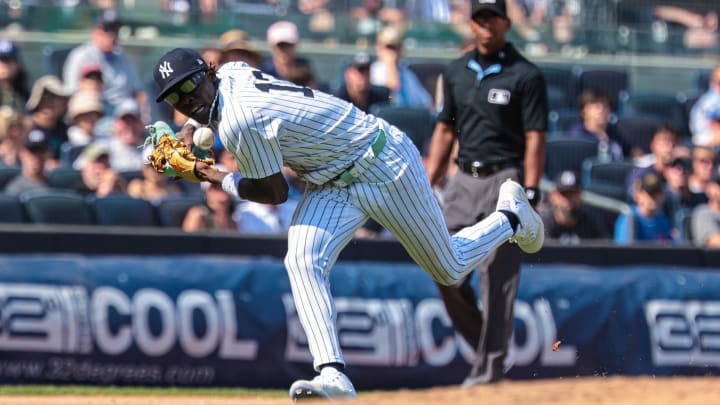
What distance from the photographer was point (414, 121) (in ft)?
39.8

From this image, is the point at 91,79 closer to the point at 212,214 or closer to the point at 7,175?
the point at 7,175

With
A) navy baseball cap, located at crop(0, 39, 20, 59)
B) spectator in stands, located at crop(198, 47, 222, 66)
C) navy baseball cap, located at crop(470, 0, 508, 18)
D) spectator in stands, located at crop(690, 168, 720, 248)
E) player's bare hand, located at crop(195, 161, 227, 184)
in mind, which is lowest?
spectator in stands, located at crop(690, 168, 720, 248)

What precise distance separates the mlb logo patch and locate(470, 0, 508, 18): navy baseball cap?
46 cm

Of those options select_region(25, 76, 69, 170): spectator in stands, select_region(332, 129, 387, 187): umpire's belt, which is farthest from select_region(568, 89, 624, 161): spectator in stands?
select_region(332, 129, 387, 187): umpire's belt

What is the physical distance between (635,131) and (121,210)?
5739 millimetres

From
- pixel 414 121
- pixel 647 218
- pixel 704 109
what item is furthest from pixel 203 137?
pixel 704 109

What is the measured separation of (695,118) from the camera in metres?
14.3

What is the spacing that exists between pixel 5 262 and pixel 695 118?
7.97 m

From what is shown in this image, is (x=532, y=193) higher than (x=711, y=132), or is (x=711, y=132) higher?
(x=532, y=193)

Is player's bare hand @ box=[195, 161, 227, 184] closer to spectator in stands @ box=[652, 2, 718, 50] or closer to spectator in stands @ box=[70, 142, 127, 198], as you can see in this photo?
spectator in stands @ box=[70, 142, 127, 198]

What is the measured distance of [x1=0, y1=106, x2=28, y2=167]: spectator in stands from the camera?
11.5 meters

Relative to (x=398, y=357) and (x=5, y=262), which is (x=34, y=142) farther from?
(x=398, y=357)

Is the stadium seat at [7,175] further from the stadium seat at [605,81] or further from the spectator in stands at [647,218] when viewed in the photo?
the stadium seat at [605,81]

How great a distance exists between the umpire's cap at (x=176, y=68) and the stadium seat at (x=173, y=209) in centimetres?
460
